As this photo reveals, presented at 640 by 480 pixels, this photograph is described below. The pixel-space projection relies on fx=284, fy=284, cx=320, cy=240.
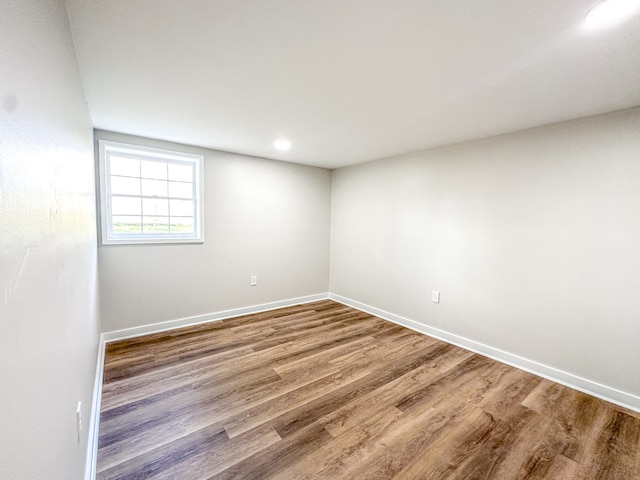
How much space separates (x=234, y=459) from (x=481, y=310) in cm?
257

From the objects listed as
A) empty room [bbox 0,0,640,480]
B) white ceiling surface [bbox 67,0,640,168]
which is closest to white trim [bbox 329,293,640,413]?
empty room [bbox 0,0,640,480]

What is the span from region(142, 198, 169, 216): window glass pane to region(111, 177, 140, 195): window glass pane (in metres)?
0.14

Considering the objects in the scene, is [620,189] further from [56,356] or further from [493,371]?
[56,356]

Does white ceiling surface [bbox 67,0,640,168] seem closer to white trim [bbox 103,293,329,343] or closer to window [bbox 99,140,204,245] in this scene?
window [bbox 99,140,204,245]

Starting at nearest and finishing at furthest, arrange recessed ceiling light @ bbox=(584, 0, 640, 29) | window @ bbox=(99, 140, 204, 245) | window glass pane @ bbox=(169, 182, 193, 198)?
1. recessed ceiling light @ bbox=(584, 0, 640, 29)
2. window @ bbox=(99, 140, 204, 245)
3. window glass pane @ bbox=(169, 182, 193, 198)

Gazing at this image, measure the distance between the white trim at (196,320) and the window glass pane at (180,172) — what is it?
5.50 feet

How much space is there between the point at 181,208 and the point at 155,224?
0.34 meters

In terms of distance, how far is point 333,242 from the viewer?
4.70m

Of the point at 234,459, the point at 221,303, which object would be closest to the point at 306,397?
the point at 234,459

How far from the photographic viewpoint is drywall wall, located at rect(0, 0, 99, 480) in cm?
53

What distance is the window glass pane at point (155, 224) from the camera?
321 cm

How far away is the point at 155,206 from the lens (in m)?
3.25

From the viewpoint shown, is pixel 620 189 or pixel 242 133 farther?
pixel 242 133

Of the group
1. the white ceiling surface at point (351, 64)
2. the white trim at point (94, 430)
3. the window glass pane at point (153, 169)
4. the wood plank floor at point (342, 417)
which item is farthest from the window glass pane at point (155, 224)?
the white trim at point (94, 430)
